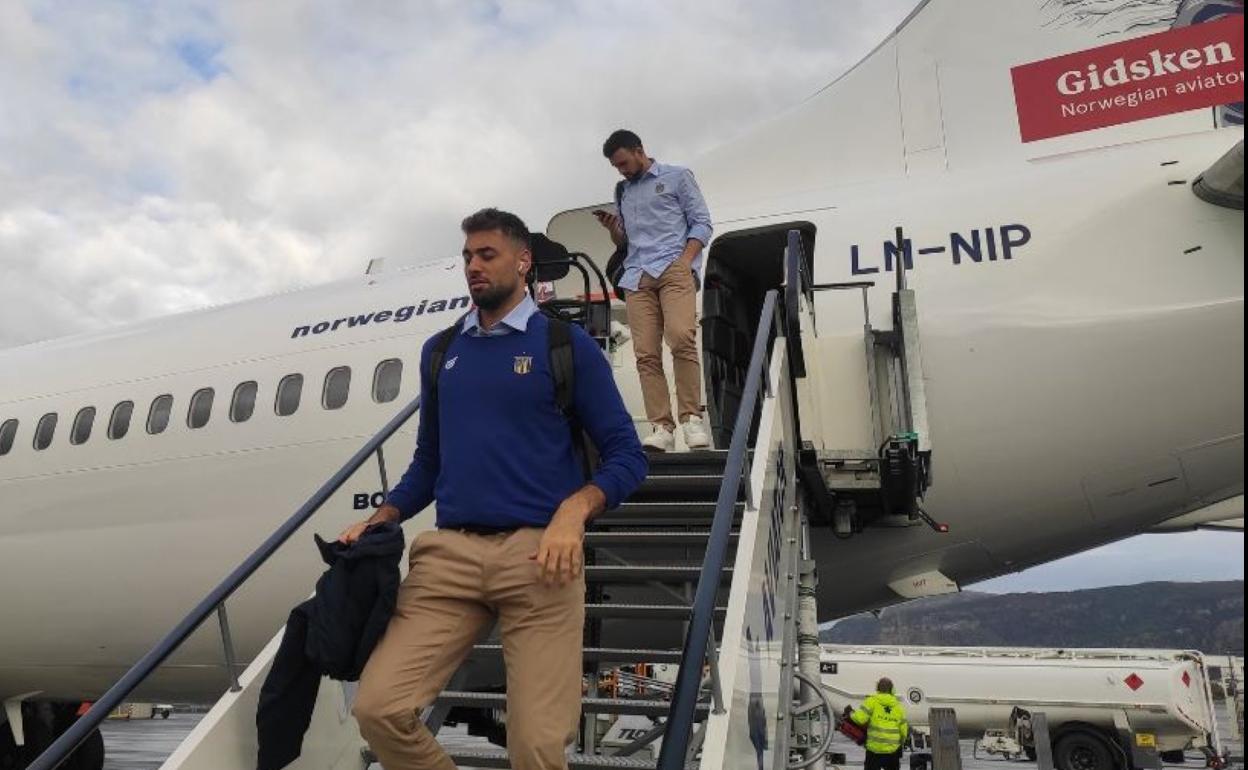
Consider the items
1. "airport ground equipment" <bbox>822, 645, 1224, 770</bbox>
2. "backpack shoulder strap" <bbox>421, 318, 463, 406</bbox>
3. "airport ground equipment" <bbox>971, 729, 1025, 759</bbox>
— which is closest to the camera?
"backpack shoulder strap" <bbox>421, 318, 463, 406</bbox>

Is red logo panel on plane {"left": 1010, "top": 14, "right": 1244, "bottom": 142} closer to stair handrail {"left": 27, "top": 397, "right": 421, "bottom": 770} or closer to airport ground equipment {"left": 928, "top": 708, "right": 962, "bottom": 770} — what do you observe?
stair handrail {"left": 27, "top": 397, "right": 421, "bottom": 770}

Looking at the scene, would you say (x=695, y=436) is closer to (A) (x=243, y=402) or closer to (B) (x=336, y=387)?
(B) (x=336, y=387)

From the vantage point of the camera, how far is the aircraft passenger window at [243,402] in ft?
23.9

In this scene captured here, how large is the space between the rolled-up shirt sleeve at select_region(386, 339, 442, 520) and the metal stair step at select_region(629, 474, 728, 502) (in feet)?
5.27

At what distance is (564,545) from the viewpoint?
2227 mm

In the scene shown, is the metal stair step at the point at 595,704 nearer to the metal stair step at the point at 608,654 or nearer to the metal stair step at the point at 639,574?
the metal stair step at the point at 608,654

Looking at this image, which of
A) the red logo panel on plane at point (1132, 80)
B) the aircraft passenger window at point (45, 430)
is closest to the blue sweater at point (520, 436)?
the red logo panel on plane at point (1132, 80)

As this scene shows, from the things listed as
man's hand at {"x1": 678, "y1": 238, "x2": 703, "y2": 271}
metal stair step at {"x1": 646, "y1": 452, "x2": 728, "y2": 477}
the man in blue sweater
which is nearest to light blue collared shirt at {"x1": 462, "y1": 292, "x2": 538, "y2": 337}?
the man in blue sweater

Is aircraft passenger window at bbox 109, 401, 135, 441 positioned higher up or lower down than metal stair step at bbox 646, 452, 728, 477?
higher up

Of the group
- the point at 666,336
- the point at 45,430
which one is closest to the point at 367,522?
the point at 666,336

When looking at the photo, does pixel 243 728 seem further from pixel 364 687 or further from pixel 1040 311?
pixel 1040 311

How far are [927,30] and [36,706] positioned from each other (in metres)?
10.2

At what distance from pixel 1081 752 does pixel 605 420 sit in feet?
72.3

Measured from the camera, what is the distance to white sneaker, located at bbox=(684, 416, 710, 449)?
4859mm
